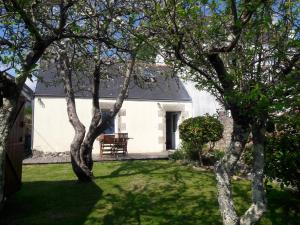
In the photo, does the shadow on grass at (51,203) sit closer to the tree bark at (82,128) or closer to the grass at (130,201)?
the grass at (130,201)

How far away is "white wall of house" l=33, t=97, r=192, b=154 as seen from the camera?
18.8m

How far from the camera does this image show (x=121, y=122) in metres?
20.3

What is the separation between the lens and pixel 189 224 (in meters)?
6.79

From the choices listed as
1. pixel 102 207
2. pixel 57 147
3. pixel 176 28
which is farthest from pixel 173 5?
pixel 57 147

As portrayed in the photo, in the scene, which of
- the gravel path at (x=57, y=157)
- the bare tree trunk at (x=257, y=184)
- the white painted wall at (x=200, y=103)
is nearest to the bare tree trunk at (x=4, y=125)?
the bare tree trunk at (x=257, y=184)

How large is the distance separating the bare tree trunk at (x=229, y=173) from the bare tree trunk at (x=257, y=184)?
135 mm

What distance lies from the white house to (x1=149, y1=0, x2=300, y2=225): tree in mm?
12787

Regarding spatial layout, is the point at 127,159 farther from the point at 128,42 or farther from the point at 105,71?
the point at 128,42

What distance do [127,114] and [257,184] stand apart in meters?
15.6

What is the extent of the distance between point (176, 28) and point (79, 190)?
6484 mm

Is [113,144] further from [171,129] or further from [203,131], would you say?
[203,131]

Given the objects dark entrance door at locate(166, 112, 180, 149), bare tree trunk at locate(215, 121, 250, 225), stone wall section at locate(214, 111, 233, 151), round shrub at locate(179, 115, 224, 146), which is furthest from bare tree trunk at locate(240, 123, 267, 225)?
dark entrance door at locate(166, 112, 180, 149)

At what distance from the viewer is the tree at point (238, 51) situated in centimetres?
468

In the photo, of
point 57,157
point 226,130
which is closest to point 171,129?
point 226,130
